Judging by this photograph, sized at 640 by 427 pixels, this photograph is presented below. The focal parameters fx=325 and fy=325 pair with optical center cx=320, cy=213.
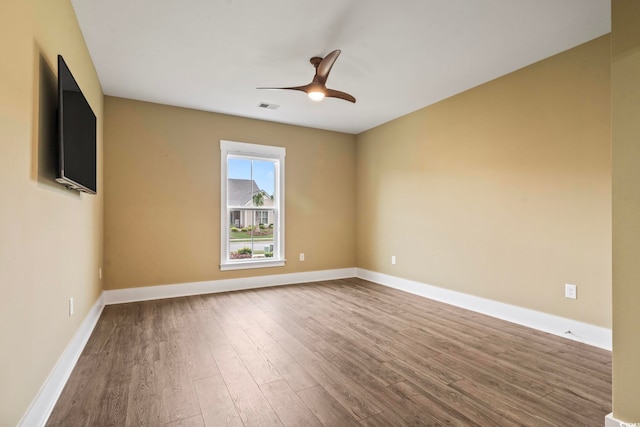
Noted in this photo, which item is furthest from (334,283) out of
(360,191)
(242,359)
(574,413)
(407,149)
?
(574,413)

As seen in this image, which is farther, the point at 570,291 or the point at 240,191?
the point at 240,191

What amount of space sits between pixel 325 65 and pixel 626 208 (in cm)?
228

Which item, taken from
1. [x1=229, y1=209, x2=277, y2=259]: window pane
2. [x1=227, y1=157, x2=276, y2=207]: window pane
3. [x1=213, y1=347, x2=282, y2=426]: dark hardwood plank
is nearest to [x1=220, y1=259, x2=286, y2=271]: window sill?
[x1=229, y1=209, x2=277, y2=259]: window pane

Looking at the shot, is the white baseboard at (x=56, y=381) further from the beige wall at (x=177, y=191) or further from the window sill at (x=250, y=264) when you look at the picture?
the window sill at (x=250, y=264)

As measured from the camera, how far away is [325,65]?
281 centimetres

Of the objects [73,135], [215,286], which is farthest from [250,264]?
[73,135]

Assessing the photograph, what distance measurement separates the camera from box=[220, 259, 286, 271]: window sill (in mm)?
4852

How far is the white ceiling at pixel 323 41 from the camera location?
2424 mm

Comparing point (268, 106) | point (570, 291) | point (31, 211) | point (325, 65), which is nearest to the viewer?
point (31, 211)

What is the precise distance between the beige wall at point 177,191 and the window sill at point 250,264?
82mm

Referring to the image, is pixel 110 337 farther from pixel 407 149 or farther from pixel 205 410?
pixel 407 149

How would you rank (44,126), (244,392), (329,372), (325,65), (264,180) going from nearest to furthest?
(44,126), (244,392), (329,372), (325,65), (264,180)

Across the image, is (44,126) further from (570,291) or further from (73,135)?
(570,291)

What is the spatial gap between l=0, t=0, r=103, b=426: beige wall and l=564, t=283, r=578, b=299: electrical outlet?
3.97 m
